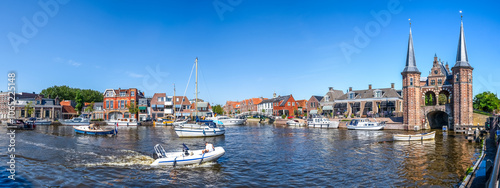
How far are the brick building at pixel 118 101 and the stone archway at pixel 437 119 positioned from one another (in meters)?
83.4

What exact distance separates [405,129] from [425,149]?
1179 inches

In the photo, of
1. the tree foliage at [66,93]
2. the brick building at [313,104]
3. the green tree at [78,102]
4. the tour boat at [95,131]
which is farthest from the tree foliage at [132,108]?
the brick building at [313,104]

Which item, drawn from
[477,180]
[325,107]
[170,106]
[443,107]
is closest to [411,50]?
[443,107]

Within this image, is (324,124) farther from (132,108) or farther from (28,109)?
(28,109)

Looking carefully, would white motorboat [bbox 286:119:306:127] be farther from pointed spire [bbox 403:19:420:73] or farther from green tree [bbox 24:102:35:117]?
green tree [bbox 24:102:35:117]

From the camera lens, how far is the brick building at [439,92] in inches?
2116

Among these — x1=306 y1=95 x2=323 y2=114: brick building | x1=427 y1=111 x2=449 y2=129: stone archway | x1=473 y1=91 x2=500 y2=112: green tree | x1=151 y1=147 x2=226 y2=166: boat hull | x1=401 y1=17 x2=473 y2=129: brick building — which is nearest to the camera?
x1=151 y1=147 x2=226 y2=166: boat hull

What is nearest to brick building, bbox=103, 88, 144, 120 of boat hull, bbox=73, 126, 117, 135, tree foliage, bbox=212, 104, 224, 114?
boat hull, bbox=73, 126, 117, 135

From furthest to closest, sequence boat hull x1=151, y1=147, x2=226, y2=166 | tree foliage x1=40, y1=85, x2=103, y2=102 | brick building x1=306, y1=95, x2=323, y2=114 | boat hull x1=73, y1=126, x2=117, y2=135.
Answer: tree foliage x1=40, y1=85, x2=103, y2=102 → brick building x1=306, y1=95, x2=323, y2=114 → boat hull x1=73, y1=126, x2=117, y2=135 → boat hull x1=151, y1=147, x2=226, y2=166

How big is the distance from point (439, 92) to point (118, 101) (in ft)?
297

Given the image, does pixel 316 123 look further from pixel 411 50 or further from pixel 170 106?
pixel 170 106

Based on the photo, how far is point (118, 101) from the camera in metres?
93.6

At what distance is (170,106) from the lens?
3777 inches

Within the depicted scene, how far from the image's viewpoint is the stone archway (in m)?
62.3
